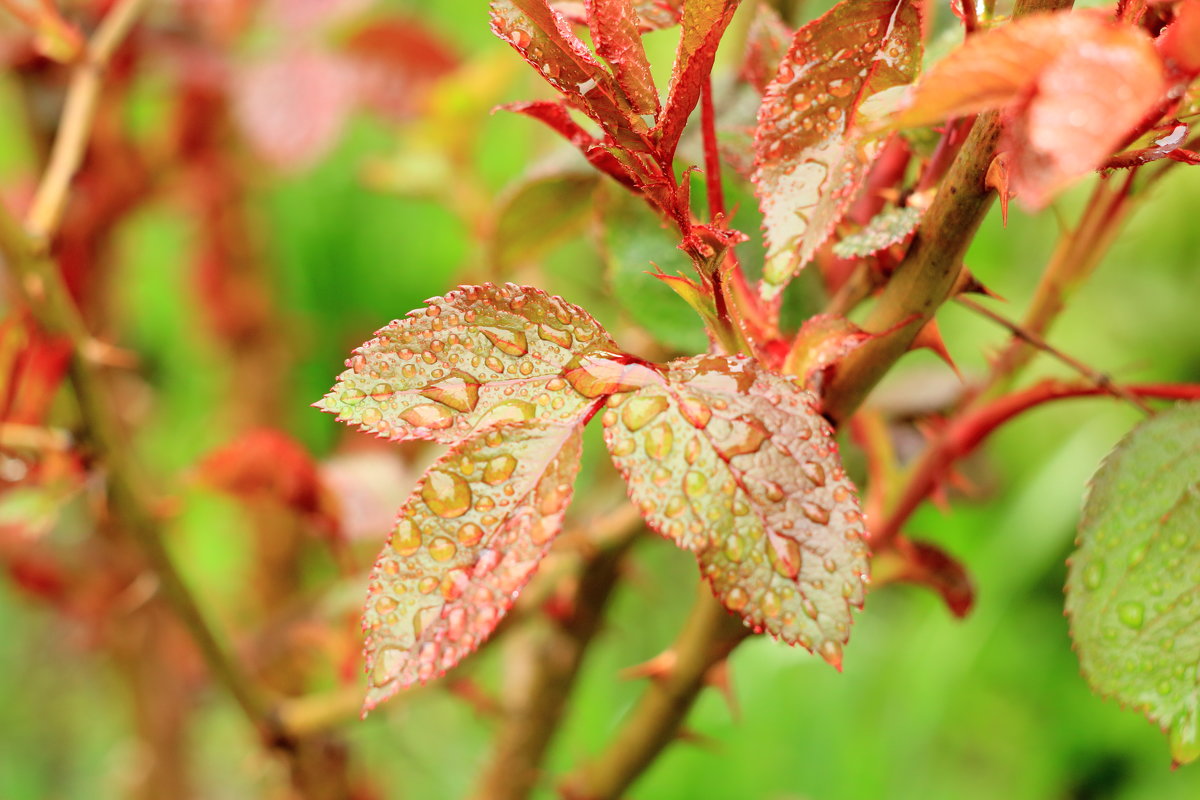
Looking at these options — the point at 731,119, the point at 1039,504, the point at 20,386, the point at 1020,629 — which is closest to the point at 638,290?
the point at 731,119

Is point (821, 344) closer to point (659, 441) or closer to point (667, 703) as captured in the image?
point (659, 441)

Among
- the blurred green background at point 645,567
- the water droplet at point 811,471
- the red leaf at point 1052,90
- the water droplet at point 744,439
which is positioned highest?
the red leaf at point 1052,90

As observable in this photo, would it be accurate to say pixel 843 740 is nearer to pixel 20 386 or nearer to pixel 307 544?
pixel 307 544

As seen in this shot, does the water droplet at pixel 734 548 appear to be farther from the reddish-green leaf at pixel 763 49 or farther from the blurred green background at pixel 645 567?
the blurred green background at pixel 645 567

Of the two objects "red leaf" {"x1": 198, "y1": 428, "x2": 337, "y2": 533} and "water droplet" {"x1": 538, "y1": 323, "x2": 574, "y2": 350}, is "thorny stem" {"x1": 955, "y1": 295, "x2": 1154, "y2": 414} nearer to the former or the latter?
"water droplet" {"x1": 538, "y1": 323, "x2": 574, "y2": 350}

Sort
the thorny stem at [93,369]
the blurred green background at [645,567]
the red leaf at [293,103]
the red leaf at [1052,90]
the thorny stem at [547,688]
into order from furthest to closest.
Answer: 1. the blurred green background at [645,567]
2. the red leaf at [293,103]
3. the thorny stem at [547,688]
4. the thorny stem at [93,369]
5. the red leaf at [1052,90]

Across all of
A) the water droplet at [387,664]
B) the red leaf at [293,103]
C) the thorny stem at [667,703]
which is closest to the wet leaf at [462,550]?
the water droplet at [387,664]

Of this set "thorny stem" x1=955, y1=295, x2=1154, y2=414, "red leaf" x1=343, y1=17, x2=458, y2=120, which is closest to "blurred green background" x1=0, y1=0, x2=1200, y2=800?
"red leaf" x1=343, y1=17, x2=458, y2=120
